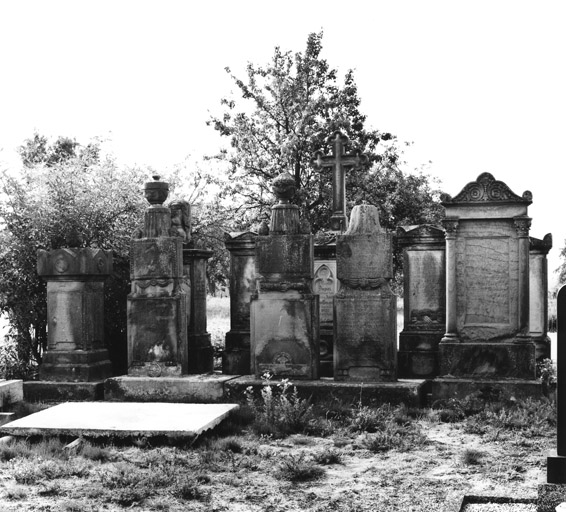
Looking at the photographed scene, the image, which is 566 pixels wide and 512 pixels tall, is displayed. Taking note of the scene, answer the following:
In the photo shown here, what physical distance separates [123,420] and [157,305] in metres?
2.61

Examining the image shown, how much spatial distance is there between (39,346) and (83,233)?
2.22m

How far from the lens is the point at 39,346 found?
12766 mm

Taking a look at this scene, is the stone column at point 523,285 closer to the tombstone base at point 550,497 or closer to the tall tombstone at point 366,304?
the tall tombstone at point 366,304

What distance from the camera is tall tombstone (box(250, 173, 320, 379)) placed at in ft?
31.7

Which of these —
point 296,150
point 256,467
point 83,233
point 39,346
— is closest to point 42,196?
point 83,233

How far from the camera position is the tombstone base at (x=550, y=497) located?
4.70 metres

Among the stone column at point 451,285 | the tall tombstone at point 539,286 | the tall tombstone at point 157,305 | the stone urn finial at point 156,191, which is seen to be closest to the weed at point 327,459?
the stone column at point 451,285

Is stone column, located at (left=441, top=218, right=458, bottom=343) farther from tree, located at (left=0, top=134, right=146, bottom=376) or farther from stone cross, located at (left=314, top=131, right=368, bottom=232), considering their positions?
tree, located at (left=0, top=134, right=146, bottom=376)

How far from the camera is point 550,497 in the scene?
4.73m

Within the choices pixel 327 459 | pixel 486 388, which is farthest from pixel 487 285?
pixel 327 459

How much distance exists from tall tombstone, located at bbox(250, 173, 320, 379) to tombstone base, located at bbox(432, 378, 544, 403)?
152cm

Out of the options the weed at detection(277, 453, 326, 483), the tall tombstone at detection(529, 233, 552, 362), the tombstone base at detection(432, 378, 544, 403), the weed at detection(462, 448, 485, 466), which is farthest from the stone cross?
the weed at detection(277, 453, 326, 483)

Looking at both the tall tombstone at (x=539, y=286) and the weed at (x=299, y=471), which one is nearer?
the weed at (x=299, y=471)

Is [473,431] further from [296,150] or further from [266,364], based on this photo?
[296,150]
